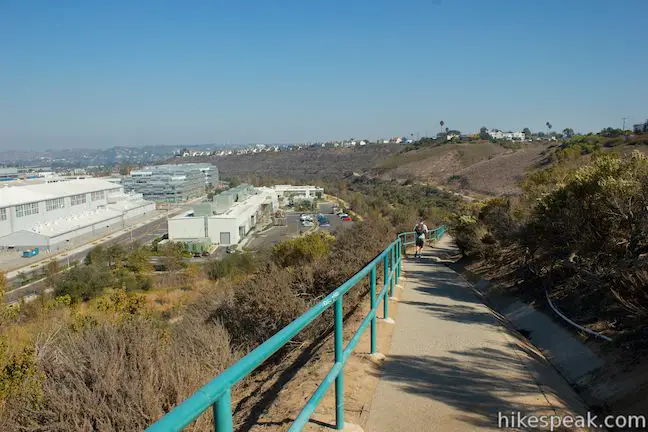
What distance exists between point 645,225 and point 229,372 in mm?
8667

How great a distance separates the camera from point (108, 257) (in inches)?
1759

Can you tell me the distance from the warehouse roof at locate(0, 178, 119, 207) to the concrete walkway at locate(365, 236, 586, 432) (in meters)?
63.1

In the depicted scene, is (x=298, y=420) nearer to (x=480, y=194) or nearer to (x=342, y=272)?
(x=342, y=272)

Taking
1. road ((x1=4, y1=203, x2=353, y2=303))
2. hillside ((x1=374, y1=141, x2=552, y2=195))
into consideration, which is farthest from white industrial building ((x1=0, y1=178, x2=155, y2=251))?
hillside ((x1=374, y1=141, x2=552, y2=195))

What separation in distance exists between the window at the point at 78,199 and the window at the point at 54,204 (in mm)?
3104

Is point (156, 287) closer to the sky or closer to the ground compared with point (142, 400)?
closer to the ground

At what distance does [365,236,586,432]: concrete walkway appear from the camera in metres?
4.18

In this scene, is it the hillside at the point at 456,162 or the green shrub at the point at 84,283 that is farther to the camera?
the hillside at the point at 456,162

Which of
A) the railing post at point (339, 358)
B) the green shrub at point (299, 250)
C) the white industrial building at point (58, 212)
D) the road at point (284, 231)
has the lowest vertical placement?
the road at point (284, 231)

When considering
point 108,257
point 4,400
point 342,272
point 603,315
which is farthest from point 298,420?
point 108,257

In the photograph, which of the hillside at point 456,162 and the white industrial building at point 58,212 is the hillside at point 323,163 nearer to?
the hillside at point 456,162

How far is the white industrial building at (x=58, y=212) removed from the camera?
56312mm

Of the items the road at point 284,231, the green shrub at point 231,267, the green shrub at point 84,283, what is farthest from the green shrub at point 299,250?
the road at point 284,231

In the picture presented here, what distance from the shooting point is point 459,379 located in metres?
5.11
